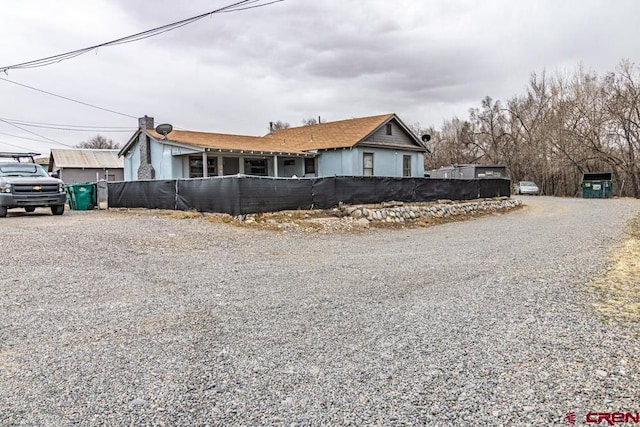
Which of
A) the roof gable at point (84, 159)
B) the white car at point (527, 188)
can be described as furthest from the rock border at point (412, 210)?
the roof gable at point (84, 159)

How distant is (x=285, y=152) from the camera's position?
2147 centimetres

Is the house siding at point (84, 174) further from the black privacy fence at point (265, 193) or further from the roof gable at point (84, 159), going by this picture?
the black privacy fence at point (265, 193)

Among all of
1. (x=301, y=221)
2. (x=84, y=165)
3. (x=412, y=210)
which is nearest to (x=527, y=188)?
(x=412, y=210)

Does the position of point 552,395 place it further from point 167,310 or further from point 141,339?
point 167,310

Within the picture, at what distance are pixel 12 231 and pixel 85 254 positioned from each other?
4086mm

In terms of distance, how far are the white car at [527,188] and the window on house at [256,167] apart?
25174 mm

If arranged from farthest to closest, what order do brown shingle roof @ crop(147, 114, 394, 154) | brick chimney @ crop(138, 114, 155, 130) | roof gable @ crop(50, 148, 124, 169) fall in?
roof gable @ crop(50, 148, 124, 169) → brick chimney @ crop(138, 114, 155, 130) → brown shingle roof @ crop(147, 114, 394, 154)

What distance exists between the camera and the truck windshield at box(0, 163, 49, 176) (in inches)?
578

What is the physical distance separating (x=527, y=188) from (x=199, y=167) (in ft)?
95.1

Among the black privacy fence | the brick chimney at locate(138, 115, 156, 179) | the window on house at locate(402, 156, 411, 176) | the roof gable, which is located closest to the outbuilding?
the roof gable

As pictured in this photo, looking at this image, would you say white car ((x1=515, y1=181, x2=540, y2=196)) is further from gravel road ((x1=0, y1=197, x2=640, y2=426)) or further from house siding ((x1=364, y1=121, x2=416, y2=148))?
gravel road ((x1=0, y1=197, x2=640, y2=426))

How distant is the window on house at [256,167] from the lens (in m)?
23.0

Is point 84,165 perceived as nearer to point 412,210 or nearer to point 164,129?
point 164,129

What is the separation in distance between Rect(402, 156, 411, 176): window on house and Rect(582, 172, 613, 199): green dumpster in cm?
1522
